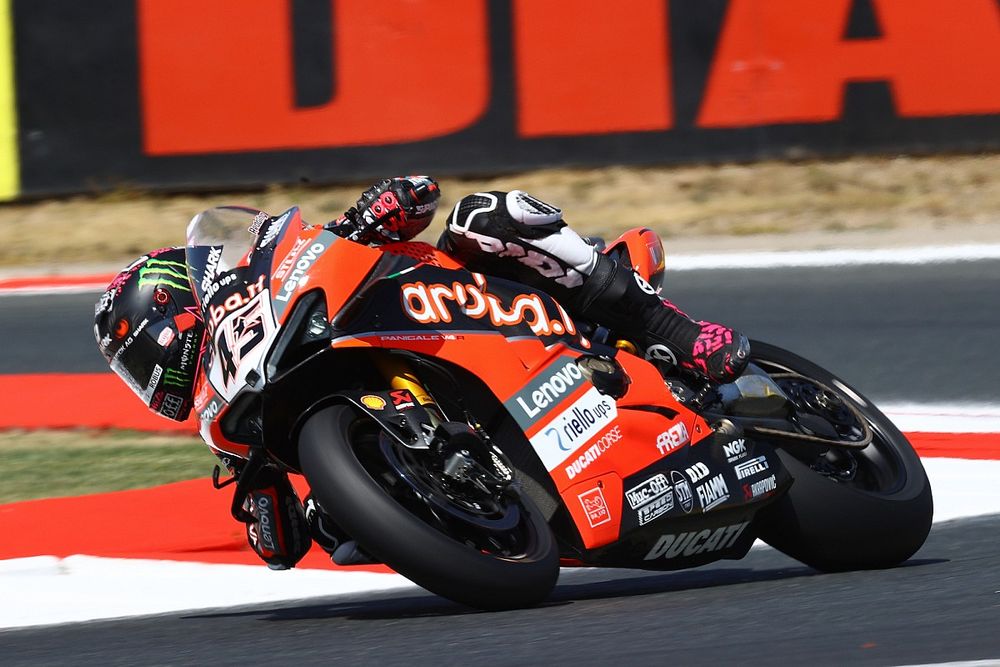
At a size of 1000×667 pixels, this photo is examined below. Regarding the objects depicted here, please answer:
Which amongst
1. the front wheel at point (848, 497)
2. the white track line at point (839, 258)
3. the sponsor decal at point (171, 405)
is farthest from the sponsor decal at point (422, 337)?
the white track line at point (839, 258)

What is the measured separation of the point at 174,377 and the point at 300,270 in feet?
1.88

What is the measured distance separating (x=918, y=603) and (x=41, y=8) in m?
8.44

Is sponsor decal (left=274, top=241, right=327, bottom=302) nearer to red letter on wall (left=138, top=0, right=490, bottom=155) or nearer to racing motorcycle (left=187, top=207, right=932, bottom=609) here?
racing motorcycle (left=187, top=207, right=932, bottom=609)

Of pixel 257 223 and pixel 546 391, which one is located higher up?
pixel 257 223

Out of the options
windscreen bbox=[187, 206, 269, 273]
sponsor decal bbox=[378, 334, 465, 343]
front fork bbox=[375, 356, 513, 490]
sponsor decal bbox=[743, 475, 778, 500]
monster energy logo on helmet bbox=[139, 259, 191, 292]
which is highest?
windscreen bbox=[187, 206, 269, 273]

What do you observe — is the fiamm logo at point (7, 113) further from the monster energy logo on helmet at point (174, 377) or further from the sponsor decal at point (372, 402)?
the sponsor decal at point (372, 402)

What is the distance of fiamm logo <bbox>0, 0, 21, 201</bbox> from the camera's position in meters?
10.6

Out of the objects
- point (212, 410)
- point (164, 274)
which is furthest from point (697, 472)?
point (164, 274)

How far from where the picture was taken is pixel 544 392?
412cm

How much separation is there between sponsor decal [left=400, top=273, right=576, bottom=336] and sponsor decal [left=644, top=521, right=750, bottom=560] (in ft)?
2.07

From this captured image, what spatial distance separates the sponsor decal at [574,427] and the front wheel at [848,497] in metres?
→ 0.65

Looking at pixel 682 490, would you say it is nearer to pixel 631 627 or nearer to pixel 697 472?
pixel 697 472

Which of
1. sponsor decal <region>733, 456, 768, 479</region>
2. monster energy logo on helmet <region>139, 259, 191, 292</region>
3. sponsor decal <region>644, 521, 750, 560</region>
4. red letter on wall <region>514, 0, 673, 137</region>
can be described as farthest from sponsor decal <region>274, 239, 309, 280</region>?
red letter on wall <region>514, 0, 673, 137</region>

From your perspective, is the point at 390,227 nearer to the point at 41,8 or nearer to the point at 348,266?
the point at 348,266
